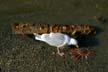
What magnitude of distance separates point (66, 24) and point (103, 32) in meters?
0.60

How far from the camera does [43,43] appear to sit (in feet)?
21.4

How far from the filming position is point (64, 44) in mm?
6258

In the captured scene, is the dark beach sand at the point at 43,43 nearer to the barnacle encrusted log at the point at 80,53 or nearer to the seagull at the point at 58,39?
the barnacle encrusted log at the point at 80,53

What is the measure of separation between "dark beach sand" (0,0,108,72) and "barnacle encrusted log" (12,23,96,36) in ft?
0.34

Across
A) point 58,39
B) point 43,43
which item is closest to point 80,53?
point 58,39

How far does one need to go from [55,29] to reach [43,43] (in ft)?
0.99

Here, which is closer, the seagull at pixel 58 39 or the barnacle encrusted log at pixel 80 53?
the seagull at pixel 58 39

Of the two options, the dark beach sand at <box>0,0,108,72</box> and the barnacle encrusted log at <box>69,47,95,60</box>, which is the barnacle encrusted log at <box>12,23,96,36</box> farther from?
the barnacle encrusted log at <box>69,47,95,60</box>

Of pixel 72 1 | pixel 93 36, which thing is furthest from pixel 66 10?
pixel 93 36

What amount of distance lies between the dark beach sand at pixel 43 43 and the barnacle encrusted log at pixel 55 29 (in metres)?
0.10

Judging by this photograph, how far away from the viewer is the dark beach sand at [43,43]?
6312 millimetres

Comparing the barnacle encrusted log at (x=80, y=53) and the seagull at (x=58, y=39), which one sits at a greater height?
the seagull at (x=58, y=39)

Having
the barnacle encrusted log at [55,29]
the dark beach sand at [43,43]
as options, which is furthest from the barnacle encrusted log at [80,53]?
the barnacle encrusted log at [55,29]

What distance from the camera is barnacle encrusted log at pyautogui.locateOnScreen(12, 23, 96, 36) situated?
260 inches
